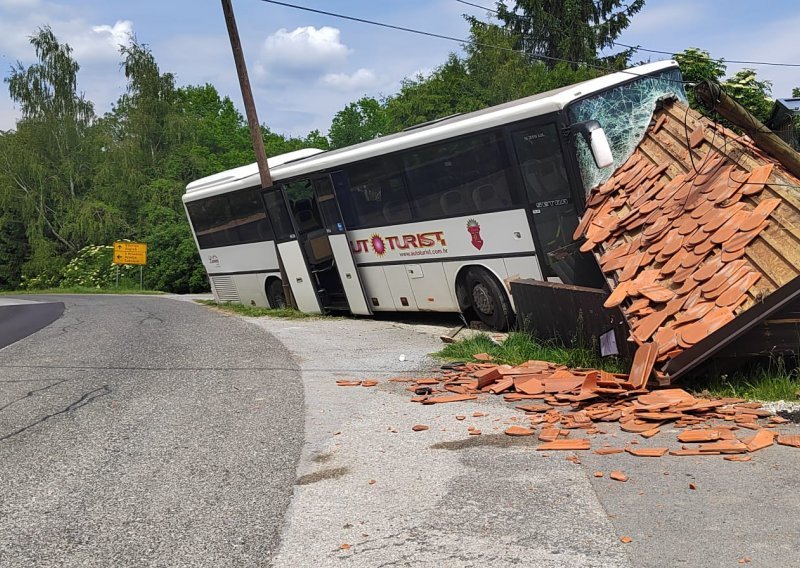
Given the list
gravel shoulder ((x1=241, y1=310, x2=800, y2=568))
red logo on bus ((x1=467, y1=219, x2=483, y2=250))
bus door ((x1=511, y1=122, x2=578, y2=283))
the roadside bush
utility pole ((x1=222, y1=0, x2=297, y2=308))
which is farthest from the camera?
the roadside bush

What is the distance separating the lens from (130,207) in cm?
6012

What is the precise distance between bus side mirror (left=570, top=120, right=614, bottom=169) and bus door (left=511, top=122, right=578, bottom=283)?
40 centimetres

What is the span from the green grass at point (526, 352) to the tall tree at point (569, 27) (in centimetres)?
3423

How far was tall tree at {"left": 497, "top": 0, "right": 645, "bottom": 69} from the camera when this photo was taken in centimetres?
4288

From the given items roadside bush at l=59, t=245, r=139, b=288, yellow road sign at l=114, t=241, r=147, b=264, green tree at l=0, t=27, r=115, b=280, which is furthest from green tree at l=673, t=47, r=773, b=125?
green tree at l=0, t=27, r=115, b=280

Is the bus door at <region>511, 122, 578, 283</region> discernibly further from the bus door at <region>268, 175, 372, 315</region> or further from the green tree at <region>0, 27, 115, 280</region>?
the green tree at <region>0, 27, 115, 280</region>

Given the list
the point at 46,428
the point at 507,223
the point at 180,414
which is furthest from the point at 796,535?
the point at 507,223

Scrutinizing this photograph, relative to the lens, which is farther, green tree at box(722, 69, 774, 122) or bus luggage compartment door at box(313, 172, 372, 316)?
green tree at box(722, 69, 774, 122)

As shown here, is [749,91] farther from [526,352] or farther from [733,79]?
[526,352]

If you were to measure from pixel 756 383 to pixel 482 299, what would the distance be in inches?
252

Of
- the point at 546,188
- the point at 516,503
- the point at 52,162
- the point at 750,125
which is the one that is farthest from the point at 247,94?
the point at 52,162

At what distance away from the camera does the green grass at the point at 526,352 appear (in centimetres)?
857

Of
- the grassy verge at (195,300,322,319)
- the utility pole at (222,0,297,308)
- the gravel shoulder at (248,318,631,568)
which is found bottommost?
the grassy verge at (195,300,322,319)

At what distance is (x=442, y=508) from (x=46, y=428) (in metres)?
4.64
